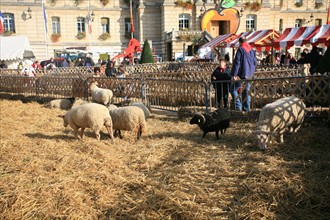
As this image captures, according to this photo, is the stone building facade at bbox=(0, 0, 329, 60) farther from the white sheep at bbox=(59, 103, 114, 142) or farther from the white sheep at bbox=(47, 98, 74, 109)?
the white sheep at bbox=(59, 103, 114, 142)

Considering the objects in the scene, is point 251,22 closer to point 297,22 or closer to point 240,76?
point 297,22

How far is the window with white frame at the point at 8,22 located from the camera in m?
36.3

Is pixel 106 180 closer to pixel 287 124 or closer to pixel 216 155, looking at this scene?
pixel 216 155

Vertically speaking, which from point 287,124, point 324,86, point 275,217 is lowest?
point 275,217

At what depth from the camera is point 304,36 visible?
15.2 metres

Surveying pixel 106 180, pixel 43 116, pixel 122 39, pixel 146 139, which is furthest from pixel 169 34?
pixel 106 180

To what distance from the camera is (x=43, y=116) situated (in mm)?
10195

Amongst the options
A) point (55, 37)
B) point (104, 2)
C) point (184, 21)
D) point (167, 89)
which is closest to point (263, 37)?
point (167, 89)

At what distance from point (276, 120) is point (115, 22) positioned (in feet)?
121

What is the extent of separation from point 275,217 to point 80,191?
8.39 ft

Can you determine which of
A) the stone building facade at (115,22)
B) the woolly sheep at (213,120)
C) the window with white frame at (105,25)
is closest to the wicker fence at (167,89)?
the woolly sheep at (213,120)

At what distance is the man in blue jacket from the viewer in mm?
8305

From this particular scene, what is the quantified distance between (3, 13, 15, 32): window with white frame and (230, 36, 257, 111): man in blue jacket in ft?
116

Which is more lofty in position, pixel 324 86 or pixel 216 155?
pixel 324 86
